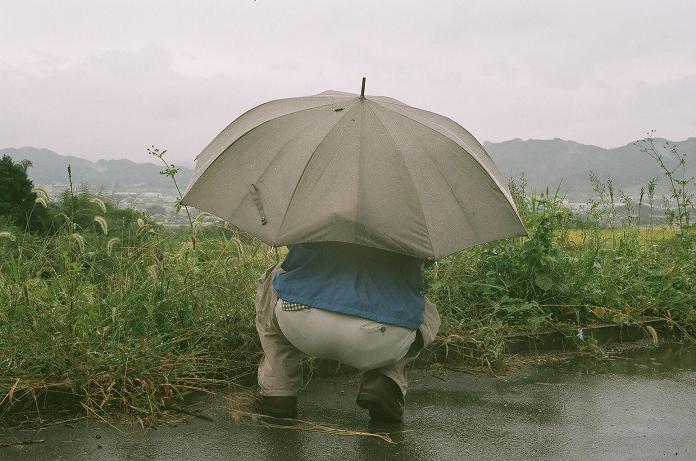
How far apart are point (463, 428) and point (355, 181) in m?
1.56

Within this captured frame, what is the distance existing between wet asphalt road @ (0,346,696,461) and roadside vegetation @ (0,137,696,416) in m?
0.30

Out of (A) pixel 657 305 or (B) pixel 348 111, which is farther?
(A) pixel 657 305

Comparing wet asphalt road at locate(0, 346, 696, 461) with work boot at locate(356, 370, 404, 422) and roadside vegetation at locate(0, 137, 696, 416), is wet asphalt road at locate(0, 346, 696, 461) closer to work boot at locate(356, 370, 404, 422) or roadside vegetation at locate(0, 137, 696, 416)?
work boot at locate(356, 370, 404, 422)

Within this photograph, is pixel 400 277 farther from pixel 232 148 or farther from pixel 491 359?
pixel 491 359

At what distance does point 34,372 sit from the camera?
4012 mm

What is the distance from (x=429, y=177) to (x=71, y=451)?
1999mm

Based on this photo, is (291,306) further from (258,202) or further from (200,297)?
(200,297)

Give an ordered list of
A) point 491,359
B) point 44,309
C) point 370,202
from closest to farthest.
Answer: point 370,202, point 44,309, point 491,359

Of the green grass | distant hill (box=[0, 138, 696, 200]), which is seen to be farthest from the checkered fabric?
distant hill (box=[0, 138, 696, 200])

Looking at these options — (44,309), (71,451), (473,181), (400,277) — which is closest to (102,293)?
(44,309)

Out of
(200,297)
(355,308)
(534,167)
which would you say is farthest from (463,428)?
(534,167)

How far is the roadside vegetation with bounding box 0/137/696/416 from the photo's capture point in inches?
162

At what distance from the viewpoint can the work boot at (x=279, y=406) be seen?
4055 millimetres

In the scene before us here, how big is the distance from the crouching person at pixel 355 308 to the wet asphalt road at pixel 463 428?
370 millimetres
